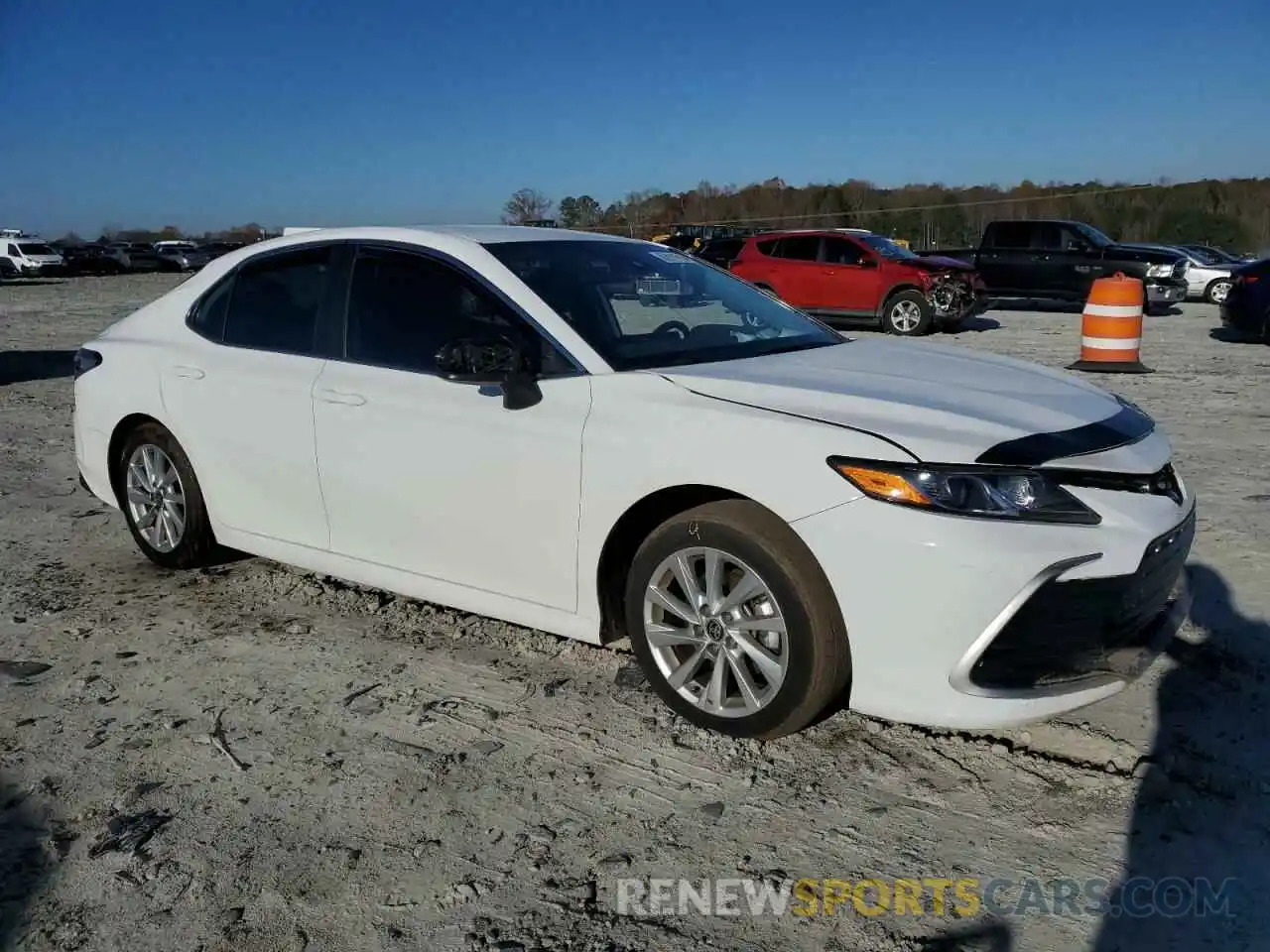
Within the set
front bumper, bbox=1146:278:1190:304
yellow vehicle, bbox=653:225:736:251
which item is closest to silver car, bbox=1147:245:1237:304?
front bumper, bbox=1146:278:1190:304

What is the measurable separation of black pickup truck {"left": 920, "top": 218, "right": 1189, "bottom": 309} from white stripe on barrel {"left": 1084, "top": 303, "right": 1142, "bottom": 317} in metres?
7.97

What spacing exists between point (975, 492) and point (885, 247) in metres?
15.5

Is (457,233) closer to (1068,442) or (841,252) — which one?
(1068,442)

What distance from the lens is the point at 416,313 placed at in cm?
402

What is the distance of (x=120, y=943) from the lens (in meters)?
2.41

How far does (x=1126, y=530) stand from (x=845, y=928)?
1307 millimetres

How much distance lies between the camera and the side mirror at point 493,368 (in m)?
3.49

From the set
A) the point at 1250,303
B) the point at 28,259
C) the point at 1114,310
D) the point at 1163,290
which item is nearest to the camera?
the point at 1114,310

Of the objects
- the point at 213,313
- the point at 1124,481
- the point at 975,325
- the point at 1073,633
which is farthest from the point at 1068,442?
the point at 975,325

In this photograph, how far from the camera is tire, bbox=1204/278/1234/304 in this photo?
23.4m

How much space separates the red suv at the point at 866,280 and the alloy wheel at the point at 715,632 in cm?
1428

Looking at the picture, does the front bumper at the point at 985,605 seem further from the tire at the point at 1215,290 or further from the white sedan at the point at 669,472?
the tire at the point at 1215,290

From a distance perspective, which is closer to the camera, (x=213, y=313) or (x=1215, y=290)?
(x=213, y=313)

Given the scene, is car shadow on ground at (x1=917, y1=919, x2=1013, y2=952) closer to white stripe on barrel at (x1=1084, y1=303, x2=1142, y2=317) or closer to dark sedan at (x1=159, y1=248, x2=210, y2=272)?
white stripe on barrel at (x1=1084, y1=303, x2=1142, y2=317)
